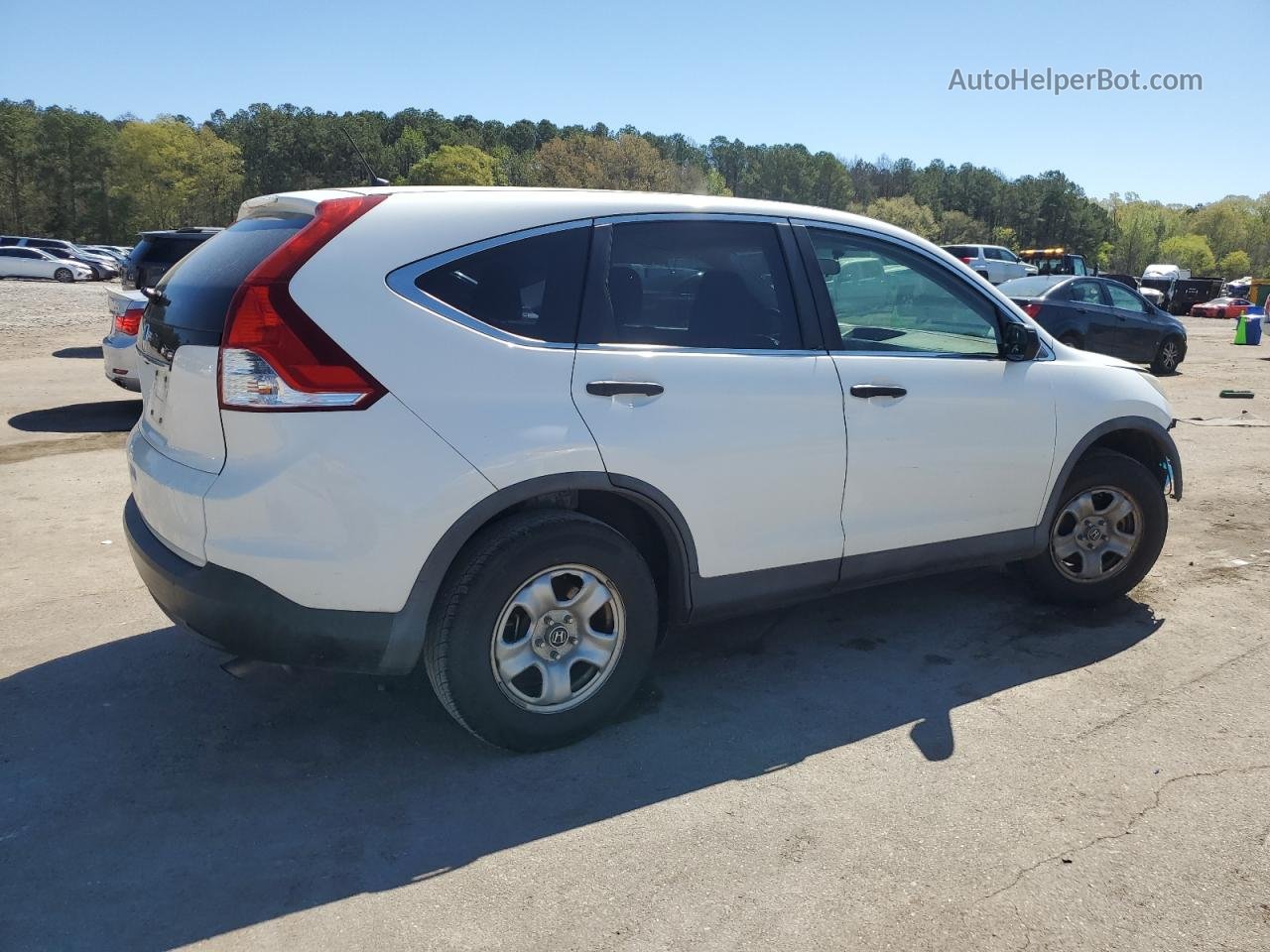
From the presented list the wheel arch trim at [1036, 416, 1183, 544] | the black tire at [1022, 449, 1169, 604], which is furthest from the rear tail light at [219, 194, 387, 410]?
the black tire at [1022, 449, 1169, 604]

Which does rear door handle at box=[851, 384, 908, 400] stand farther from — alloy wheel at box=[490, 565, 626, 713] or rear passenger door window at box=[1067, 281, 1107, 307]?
rear passenger door window at box=[1067, 281, 1107, 307]

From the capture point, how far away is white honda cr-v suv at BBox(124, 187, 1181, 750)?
9.57ft

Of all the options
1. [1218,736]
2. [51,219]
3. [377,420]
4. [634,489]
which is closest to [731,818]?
[634,489]

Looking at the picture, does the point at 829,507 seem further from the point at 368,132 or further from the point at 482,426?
the point at 368,132

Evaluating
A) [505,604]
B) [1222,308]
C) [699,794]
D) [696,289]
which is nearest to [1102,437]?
[696,289]

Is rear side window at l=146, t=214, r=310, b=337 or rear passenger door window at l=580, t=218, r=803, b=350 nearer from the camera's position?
rear side window at l=146, t=214, r=310, b=337

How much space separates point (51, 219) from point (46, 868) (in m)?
104

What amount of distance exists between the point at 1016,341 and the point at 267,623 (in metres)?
3.23

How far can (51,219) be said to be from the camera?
8969 centimetres

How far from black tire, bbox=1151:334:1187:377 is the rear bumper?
654 inches

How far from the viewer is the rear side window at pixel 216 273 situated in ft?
9.91

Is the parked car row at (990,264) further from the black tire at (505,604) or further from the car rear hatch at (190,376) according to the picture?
the car rear hatch at (190,376)

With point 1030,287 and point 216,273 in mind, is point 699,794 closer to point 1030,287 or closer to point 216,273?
point 216,273

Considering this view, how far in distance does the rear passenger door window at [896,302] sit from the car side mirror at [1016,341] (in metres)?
0.04
